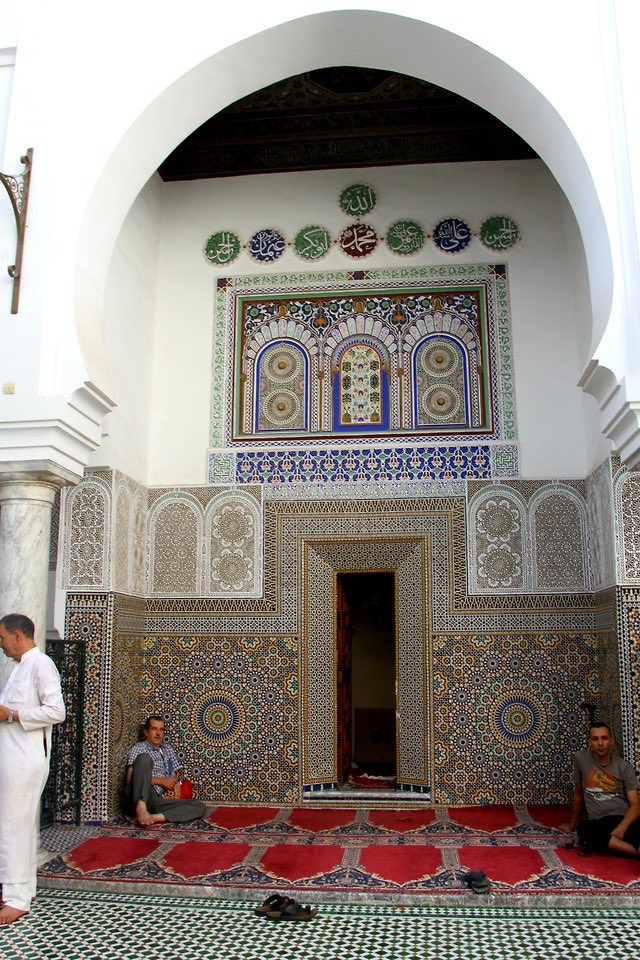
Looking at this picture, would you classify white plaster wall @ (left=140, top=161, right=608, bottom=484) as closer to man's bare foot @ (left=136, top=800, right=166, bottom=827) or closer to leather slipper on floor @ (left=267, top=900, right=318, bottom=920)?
man's bare foot @ (left=136, top=800, right=166, bottom=827)

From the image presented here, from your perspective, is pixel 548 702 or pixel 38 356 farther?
pixel 548 702

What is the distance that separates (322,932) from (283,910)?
0.17 metres

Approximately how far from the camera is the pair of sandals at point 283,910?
10.2 feet

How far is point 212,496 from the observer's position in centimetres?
526

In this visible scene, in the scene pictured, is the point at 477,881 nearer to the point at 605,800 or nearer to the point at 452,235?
the point at 605,800

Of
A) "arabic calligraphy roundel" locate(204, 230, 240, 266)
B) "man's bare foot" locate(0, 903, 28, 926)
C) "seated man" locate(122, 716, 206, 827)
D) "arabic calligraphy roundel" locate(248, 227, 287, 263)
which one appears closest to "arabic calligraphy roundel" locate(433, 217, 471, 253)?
"arabic calligraphy roundel" locate(248, 227, 287, 263)

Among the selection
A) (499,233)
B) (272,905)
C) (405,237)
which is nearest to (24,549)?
(272,905)

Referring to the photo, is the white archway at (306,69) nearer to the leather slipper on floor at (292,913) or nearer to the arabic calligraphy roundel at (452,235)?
the arabic calligraphy roundel at (452,235)

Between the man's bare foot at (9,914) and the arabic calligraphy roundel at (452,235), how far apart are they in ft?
13.4

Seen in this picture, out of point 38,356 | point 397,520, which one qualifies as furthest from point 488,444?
point 38,356

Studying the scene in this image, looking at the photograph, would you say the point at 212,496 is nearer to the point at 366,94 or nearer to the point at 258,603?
the point at 258,603

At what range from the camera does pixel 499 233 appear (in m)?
5.42

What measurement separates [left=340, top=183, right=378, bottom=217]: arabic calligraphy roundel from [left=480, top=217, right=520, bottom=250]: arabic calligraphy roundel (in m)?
0.69

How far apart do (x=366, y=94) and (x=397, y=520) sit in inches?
96.5
